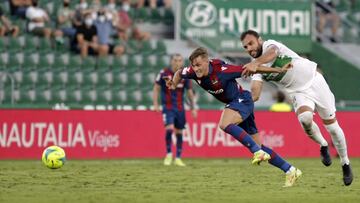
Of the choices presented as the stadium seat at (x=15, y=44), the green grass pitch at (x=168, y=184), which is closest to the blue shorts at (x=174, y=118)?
the green grass pitch at (x=168, y=184)

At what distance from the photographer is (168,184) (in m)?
13.0

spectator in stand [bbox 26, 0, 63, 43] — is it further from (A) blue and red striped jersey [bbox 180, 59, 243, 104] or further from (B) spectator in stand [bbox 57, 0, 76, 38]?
(A) blue and red striped jersey [bbox 180, 59, 243, 104]

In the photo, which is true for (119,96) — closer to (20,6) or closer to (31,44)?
(31,44)

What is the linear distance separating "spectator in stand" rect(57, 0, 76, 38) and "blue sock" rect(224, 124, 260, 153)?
1335cm

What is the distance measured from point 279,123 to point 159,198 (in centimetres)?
1276

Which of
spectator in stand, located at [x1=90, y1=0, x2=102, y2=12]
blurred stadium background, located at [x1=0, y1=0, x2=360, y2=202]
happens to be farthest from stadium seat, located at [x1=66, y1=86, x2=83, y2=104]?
spectator in stand, located at [x1=90, y1=0, x2=102, y2=12]

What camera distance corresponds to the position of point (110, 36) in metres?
26.1

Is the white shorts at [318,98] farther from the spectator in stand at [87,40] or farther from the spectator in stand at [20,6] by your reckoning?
the spectator in stand at [20,6]

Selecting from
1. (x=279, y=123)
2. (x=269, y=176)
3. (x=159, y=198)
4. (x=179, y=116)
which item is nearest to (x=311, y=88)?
(x=269, y=176)

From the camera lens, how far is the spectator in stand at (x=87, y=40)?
25.0m

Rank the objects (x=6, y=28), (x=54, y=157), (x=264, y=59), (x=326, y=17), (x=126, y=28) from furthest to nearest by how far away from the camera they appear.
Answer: (x=326, y=17)
(x=126, y=28)
(x=6, y=28)
(x=54, y=157)
(x=264, y=59)

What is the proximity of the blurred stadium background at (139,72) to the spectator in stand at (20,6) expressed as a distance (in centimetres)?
3

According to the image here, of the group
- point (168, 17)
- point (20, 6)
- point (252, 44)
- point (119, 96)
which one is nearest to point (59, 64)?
point (119, 96)

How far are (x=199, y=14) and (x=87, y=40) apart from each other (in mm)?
3509
